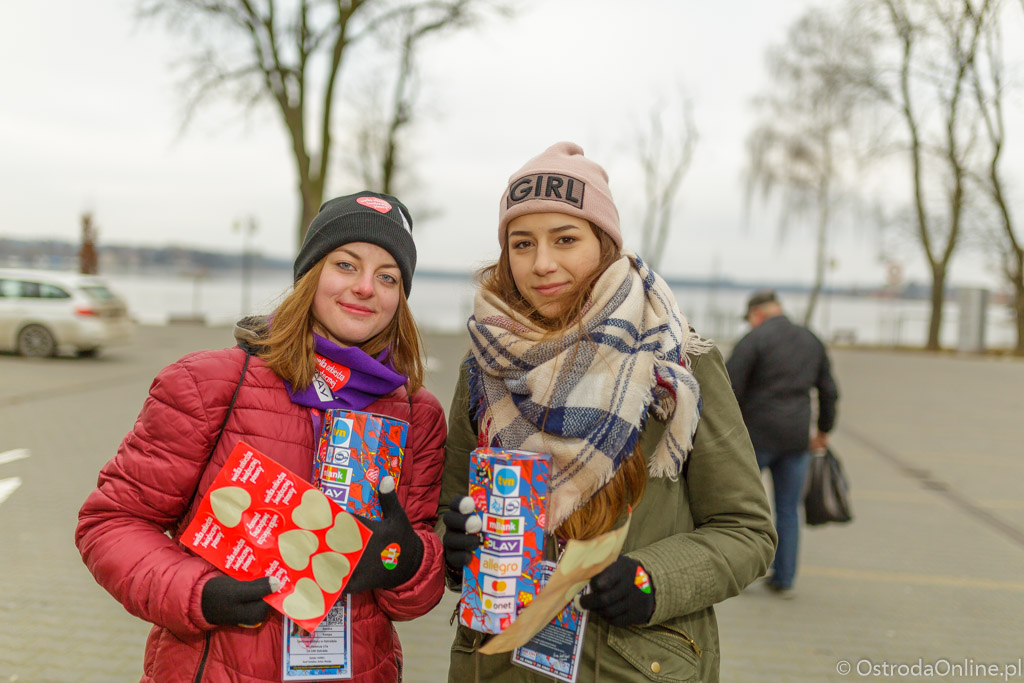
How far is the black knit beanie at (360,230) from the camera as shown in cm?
194

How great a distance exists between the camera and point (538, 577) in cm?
155

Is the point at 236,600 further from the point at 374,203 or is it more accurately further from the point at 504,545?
the point at 374,203

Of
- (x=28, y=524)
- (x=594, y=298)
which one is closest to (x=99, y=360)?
(x=28, y=524)

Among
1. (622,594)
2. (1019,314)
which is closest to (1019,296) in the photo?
(1019,314)

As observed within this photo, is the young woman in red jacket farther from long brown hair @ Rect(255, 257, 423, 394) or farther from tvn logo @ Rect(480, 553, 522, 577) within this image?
tvn logo @ Rect(480, 553, 522, 577)

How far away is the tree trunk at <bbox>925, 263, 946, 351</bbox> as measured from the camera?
82.1 ft

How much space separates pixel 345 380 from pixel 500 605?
68 centimetres

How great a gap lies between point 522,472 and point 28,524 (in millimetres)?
5098

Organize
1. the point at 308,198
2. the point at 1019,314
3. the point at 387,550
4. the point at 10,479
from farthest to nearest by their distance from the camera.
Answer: the point at 1019,314 < the point at 308,198 < the point at 10,479 < the point at 387,550

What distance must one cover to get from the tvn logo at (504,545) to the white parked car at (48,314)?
15.1 m

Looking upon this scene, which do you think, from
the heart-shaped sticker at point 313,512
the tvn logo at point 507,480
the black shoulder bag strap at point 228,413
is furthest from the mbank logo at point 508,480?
the black shoulder bag strap at point 228,413

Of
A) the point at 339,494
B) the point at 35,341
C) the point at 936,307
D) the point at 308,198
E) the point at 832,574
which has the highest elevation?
the point at 308,198

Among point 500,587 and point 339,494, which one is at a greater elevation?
point 339,494

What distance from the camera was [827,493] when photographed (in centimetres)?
489
